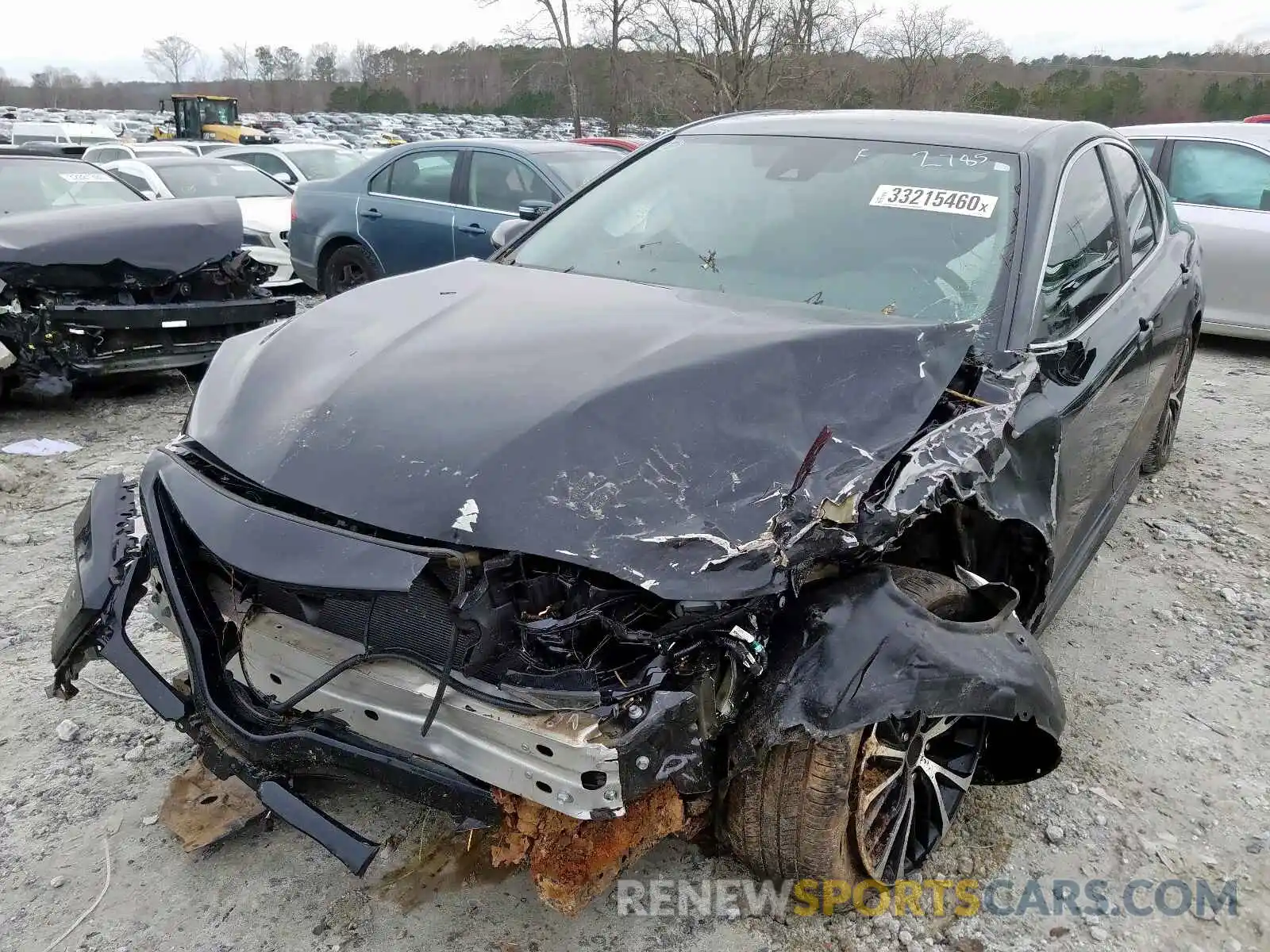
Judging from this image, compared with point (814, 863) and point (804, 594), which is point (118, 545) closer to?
point (804, 594)

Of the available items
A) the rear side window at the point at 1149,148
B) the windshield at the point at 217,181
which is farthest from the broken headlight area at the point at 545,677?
the windshield at the point at 217,181

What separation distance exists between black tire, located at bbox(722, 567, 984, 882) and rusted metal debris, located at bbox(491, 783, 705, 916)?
188 mm

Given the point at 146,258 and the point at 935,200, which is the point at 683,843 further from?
the point at 146,258

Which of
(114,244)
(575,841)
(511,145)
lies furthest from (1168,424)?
(114,244)

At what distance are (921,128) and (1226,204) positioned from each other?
5.43 metres

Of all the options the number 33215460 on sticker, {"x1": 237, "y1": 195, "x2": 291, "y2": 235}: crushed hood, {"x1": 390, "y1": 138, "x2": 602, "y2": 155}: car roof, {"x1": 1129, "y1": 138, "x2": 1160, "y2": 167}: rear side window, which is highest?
{"x1": 1129, "y1": 138, "x2": 1160, "y2": 167}: rear side window

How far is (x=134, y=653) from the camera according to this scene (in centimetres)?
216

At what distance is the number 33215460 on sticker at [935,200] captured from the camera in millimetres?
2756

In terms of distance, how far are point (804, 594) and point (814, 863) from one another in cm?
62

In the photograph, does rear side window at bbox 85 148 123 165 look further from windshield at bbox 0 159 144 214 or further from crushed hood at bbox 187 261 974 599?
crushed hood at bbox 187 261 974 599

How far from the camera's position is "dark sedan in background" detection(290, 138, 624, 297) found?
689 cm

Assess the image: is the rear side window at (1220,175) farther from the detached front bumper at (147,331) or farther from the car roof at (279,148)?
the car roof at (279,148)

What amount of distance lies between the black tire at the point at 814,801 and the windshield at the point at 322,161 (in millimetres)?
11656

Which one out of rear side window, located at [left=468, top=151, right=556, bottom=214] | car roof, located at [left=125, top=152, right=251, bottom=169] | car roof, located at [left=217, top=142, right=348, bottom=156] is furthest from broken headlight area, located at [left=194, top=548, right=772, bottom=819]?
car roof, located at [left=217, top=142, right=348, bottom=156]
